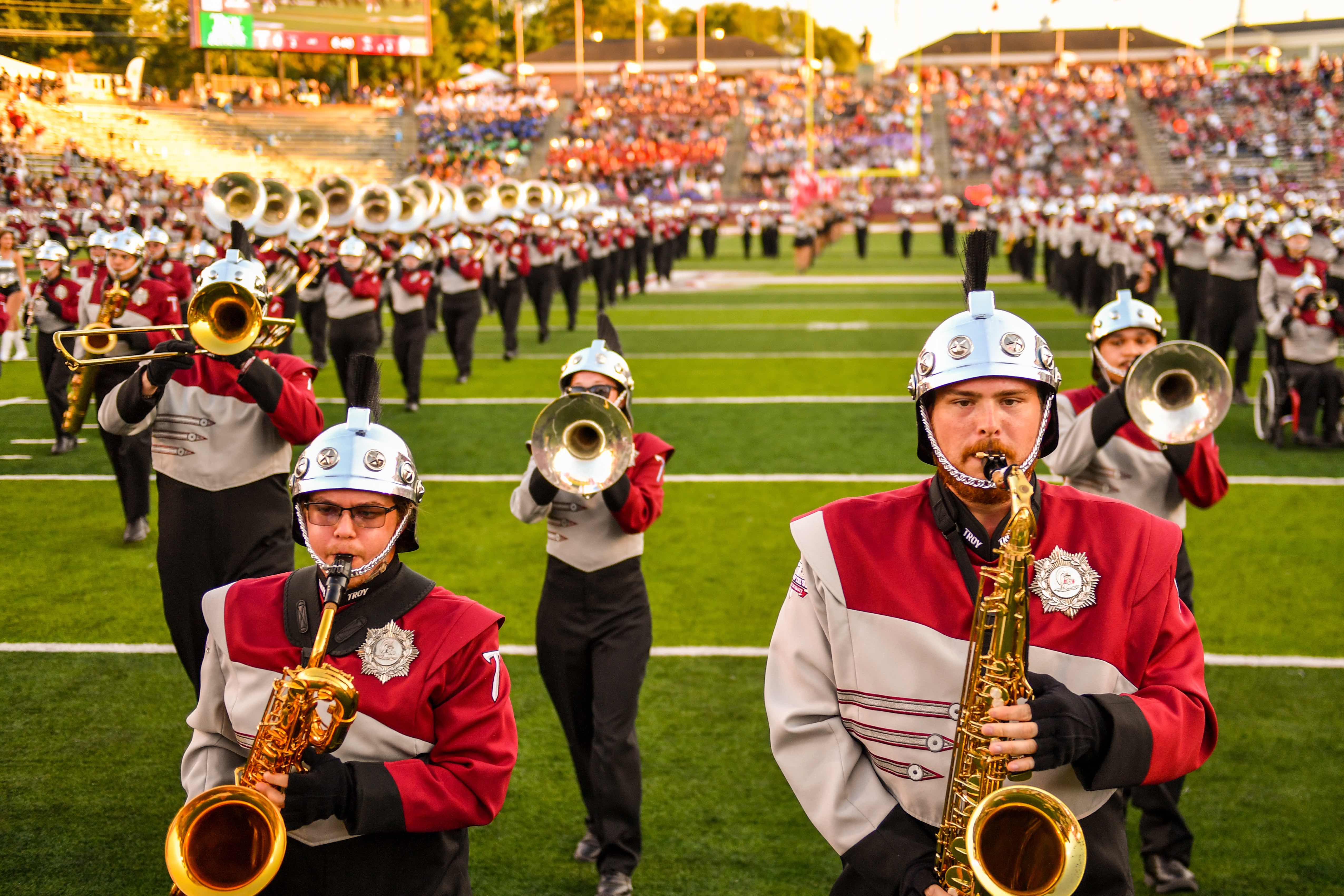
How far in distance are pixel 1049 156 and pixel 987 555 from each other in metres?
53.8

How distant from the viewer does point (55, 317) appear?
1079 centimetres

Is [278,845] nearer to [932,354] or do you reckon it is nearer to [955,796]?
[955,796]

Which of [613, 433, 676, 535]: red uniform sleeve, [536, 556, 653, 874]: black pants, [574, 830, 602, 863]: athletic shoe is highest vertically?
[613, 433, 676, 535]: red uniform sleeve

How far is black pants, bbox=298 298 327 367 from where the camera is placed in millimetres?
17141

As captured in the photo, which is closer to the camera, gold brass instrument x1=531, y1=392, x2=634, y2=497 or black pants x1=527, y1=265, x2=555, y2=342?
gold brass instrument x1=531, y1=392, x2=634, y2=497

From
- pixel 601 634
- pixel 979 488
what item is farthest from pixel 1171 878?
pixel 979 488

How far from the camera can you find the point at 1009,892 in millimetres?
2164

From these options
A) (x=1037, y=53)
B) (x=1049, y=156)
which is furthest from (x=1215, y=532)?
(x=1037, y=53)

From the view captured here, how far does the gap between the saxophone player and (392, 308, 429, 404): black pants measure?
1144 centimetres

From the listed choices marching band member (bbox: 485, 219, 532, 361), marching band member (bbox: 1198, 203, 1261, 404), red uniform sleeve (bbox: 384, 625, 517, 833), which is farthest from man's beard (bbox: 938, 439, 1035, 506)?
marching band member (bbox: 485, 219, 532, 361)

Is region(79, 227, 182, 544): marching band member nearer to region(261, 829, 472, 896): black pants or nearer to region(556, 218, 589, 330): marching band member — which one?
region(261, 829, 472, 896): black pants

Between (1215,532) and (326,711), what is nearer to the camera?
(326,711)

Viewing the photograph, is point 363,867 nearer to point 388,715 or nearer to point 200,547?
point 388,715

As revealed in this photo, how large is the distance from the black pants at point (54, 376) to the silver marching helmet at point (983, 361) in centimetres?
992
